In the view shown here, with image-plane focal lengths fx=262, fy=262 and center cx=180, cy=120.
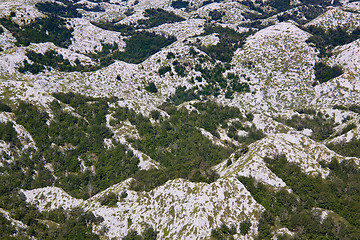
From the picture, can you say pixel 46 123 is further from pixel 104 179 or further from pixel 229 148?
pixel 229 148

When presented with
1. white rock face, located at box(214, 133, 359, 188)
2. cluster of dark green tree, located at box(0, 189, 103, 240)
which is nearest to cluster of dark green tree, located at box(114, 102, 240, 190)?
white rock face, located at box(214, 133, 359, 188)

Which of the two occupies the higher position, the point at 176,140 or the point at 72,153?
the point at 72,153

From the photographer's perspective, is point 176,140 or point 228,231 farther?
point 176,140

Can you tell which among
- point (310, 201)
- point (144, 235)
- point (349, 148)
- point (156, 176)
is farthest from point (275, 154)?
point (349, 148)

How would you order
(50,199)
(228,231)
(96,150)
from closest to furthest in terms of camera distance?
(228,231)
(50,199)
(96,150)

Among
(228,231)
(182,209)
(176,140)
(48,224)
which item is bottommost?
(176,140)

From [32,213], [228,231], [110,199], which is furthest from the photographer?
[110,199]

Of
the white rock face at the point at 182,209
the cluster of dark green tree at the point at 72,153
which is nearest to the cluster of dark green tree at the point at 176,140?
the cluster of dark green tree at the point at 72,153

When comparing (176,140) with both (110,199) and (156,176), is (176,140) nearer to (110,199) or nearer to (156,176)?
(156,176)

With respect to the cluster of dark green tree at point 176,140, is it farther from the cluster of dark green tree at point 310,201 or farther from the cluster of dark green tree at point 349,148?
the cluster of dark green tree at point 349,148
